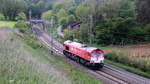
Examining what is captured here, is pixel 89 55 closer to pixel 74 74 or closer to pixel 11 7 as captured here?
pixel 74 74

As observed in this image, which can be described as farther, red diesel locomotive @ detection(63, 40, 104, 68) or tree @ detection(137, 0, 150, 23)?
tree @ detection(137, 0, 150, 23)

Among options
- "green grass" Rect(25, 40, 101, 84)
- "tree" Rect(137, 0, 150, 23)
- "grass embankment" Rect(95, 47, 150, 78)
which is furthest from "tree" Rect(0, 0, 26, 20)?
"green grass" Rect(25, 40, 101, 84)

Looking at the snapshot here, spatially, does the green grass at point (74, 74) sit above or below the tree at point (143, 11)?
below

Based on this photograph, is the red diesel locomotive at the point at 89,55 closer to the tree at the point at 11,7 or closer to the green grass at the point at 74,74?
the green grass at the point at 74,74

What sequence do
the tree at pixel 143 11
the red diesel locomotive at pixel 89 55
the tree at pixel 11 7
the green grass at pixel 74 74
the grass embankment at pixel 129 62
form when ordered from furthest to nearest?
the tree at pixel 11 7 < the tree at pixel 143 11 < the grass embankment at pixel 129 62 < the red diesel locomotive at pixel 89 55 < the green grass at pixel 74 74

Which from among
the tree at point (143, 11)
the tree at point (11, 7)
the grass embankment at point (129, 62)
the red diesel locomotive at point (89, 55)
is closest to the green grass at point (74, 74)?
the red diesel locomotive at point (89, 55)

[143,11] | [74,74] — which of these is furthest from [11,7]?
[74,74]

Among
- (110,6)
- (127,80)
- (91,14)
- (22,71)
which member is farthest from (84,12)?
(22,71)

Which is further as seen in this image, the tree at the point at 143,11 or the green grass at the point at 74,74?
the tree at the point at 143,11

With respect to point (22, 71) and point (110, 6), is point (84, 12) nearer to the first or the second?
point (110, 6)

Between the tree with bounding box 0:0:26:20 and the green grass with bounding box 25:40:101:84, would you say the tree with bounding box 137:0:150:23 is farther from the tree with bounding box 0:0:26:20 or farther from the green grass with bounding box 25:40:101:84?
the tree with bounding box 0:0:26:20

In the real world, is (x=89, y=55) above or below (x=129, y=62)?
above

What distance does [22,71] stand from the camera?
7227 mm

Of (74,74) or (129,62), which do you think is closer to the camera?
(74,74)
